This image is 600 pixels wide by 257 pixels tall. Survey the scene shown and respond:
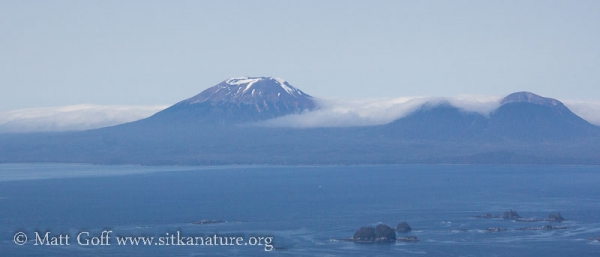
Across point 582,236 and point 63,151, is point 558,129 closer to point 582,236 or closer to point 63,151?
point 63,151

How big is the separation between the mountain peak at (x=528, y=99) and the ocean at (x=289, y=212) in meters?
42.9

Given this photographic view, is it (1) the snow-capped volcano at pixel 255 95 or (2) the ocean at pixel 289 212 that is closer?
(2) the ocean at pixel 289 212

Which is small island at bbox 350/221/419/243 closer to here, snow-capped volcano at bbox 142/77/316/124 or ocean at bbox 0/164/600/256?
ocean at bbox 0/164/600/256

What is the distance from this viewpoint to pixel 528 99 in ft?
437

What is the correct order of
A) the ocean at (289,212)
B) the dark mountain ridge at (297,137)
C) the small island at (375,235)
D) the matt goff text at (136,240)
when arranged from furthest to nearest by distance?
1. the dark mountain ridge at (297,137)
2. the small island at (375,235)
3. the matt goff text at (136,240)
4. the ocean at (289,212)

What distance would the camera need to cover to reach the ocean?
40344mm

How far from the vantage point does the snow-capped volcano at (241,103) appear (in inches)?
5094

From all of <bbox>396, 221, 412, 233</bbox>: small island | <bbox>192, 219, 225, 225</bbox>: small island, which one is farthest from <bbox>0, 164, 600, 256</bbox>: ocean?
<bbox>396, 221, 412, 233</bbox>: small island

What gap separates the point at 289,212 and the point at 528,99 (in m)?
85.3

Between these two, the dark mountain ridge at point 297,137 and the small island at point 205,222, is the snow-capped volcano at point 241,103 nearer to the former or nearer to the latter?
the dark mountain ridge at point 297,137

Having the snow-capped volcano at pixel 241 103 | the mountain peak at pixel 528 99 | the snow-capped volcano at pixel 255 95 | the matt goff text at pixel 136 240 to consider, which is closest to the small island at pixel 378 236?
the matt goff text at pixel 136 240

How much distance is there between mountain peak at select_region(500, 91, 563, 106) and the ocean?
42.9 m

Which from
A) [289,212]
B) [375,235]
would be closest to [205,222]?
[289,212]

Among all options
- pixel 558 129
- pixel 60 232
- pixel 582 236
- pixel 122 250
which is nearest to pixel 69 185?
pixel 60 232
